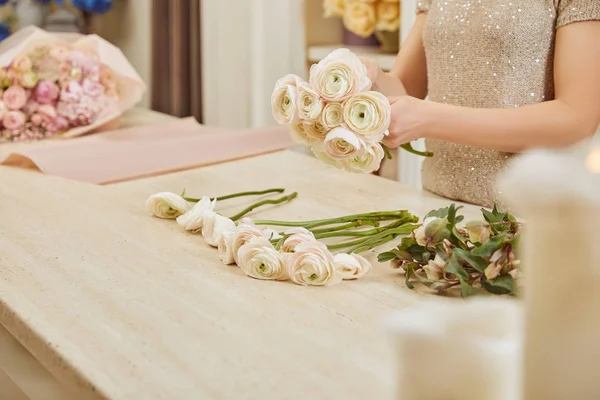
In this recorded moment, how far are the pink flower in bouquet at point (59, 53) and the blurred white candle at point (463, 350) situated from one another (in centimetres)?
160

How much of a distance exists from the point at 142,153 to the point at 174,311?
821mm

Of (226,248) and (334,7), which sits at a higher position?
(334,7)

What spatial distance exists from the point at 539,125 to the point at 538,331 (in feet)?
2.55

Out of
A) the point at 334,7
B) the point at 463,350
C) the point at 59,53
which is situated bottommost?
the point at 463,350

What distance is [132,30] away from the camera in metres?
2.60

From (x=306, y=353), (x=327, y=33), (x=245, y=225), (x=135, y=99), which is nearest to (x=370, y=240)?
(x=245, y=225)

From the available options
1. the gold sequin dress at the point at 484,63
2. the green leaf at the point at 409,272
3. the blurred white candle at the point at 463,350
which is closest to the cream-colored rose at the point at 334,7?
the gold sequin dress at the point at 484,63

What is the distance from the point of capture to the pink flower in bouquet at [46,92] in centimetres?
179

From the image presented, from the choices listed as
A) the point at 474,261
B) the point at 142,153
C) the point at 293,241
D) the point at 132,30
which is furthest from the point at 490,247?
the point at 132,30

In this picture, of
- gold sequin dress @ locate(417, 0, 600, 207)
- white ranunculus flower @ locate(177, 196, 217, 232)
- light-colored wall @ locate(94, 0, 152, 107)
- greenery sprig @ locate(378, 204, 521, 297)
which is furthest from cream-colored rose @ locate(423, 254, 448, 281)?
light-colored wall @ locate(94, 0, 152, 107)

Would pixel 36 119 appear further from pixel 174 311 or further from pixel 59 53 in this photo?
pixel 174 311

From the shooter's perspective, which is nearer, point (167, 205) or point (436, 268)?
point (436, 268)

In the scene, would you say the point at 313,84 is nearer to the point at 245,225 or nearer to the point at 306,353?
the point at 245,225

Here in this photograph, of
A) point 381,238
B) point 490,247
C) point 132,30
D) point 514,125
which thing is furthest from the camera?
point 132,30
